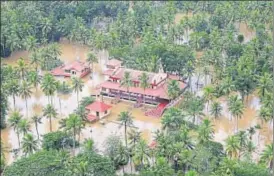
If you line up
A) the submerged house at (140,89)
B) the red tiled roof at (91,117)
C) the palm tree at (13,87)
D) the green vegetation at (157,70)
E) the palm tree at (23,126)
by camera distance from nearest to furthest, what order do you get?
the green vegetation at (157,70) < the palm tree at (23,126) < the palm tree at (13,87) < the red tiled roof at (91,117) < the submerged house at (140,89)

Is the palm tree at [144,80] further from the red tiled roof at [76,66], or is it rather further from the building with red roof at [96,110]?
the red tiled roof at [76,66]

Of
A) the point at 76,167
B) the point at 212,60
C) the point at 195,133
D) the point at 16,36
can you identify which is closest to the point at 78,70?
the point at 16,36

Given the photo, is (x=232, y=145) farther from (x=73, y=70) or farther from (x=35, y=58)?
(x=35, y=58)

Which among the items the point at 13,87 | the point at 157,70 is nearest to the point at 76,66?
the point at 157,70

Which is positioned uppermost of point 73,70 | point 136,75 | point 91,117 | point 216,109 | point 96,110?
point 136,75

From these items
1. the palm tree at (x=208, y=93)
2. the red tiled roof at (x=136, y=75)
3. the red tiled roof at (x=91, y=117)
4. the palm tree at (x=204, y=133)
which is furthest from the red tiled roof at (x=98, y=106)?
the palm tree at (x=204, y=133)

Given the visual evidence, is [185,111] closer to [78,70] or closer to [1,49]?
[78,70]
